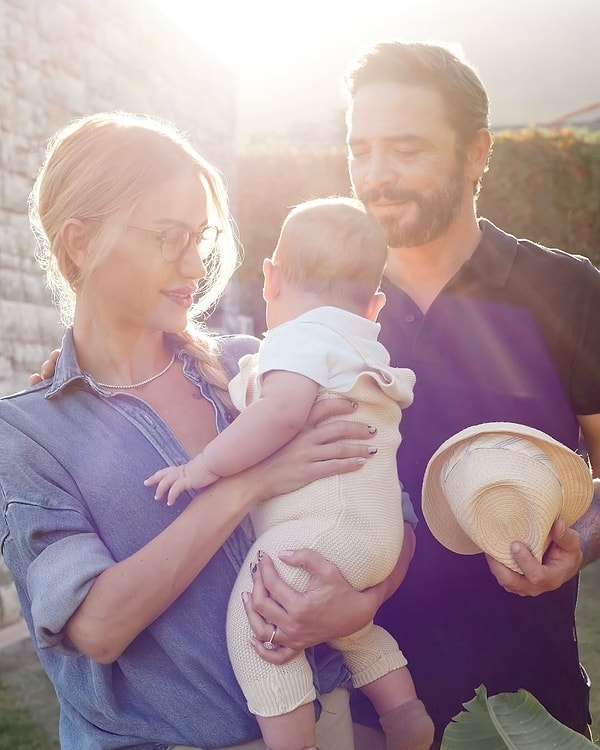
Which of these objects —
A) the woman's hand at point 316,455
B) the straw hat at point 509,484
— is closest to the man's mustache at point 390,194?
the woman's hand at point 316,455

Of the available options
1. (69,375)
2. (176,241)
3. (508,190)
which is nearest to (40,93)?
(176,241)

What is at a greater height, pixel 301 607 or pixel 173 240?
pixel 173 240

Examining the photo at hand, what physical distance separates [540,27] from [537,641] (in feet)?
309

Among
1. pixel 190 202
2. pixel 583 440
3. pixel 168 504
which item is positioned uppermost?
pixel 190 202

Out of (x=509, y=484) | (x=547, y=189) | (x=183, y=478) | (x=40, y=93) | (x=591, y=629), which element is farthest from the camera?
(x=547, y=189)

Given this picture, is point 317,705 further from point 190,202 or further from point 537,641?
point 190,202

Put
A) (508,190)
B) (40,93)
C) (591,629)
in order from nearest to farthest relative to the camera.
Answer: (591,629) → (40,93) → (508,190)

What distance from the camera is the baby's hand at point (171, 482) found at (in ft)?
6.29

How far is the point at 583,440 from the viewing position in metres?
2.80

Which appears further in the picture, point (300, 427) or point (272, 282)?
point (272, 282)

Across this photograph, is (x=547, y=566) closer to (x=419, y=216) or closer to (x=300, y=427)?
(x=300, y=427)

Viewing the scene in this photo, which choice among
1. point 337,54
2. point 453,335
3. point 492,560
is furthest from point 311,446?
point 337,54

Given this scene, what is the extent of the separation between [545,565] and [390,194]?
1300 mm

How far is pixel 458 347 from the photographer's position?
2701mm
